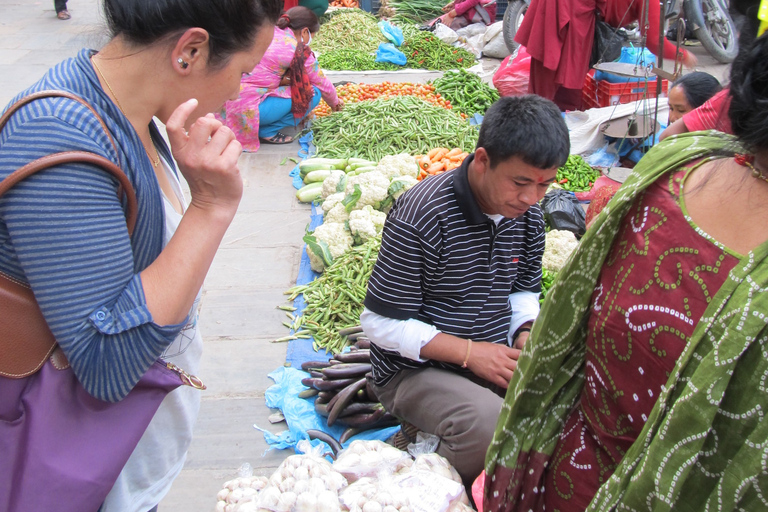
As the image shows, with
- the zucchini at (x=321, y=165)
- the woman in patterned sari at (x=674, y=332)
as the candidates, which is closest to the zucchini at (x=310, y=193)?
the zucchini at (x=321, y=165)

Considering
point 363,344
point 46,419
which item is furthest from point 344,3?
point 46,419

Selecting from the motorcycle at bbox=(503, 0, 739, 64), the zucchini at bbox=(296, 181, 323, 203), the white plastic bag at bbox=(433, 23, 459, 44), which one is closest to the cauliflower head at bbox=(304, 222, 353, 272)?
the zucchini at bbox=(296, 181, 323, 203)

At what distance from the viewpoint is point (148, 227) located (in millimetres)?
1228

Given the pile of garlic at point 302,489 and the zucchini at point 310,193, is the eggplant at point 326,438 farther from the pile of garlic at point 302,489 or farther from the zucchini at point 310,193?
the zucchini at point 310,193

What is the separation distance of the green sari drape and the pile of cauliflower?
307 centimetres

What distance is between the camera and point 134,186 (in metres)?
1.18

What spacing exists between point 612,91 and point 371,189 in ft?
10.2

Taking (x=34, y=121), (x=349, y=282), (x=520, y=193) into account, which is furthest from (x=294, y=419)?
(x=34, y=121)

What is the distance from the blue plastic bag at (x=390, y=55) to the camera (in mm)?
9453

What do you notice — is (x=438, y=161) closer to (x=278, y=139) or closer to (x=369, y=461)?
(x=278, y=139)

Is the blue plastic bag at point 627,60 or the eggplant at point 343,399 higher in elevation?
the blue plastic bag at point 627,60

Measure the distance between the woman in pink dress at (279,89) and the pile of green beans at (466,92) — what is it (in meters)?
1.56

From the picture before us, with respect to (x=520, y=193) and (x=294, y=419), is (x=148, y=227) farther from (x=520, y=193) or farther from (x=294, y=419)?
(x=294, y=419)

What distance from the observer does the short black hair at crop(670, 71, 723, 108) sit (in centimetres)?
435
